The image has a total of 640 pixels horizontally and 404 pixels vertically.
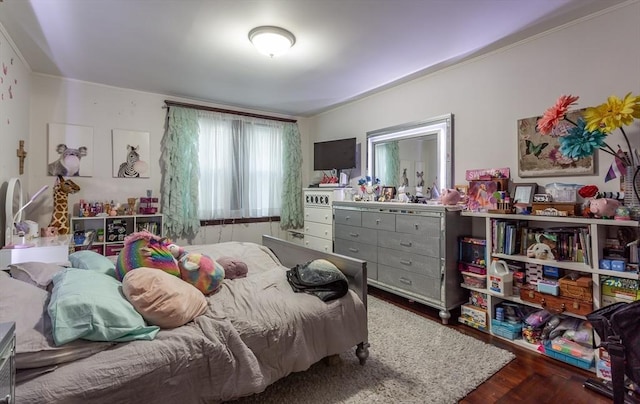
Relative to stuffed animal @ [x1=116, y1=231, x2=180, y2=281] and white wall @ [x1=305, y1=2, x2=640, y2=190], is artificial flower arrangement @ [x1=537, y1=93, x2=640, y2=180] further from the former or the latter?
stuffed animal @ [x1=116, y1=231, x2=180, y2=281]

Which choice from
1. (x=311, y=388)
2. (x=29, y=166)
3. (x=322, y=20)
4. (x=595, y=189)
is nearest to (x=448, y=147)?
(x=595, y=189)

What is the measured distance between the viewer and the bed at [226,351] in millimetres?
1166

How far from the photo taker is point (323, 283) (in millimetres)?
1948

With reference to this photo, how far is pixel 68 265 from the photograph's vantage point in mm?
2117

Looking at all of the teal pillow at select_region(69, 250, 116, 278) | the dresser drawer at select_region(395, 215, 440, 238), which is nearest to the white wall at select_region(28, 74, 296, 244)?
the teal pillow at select_region(69, 250, 116, 278)

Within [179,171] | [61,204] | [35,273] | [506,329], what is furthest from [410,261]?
[61,204]

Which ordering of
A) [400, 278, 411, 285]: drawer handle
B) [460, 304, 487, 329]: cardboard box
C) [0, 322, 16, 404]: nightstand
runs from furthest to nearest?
[400, 278, 411, 285]: drawer handle < [460, 304, 487, 329]: cardboard box < [0, 322, 16, 404]: nightstand

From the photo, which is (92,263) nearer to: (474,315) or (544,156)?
(474,315)

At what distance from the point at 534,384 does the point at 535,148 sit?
1.78 meters

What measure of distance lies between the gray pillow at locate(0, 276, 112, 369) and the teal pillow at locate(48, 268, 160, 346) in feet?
0.11

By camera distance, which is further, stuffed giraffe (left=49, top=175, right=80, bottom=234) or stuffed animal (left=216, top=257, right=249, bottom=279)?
stuffed giraffe (left=49, top=175, right=80, bottom=234)

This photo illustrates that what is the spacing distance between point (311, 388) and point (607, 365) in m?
1.92

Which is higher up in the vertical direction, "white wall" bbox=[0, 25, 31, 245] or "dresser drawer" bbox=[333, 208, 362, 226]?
"white wall" bbox=[0, 25, 31, 245]

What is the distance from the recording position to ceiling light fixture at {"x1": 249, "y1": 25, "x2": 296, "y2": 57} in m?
2.36
